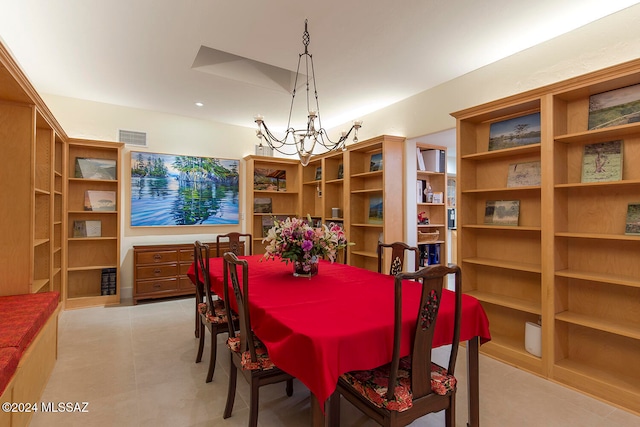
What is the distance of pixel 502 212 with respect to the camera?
10.2 ft

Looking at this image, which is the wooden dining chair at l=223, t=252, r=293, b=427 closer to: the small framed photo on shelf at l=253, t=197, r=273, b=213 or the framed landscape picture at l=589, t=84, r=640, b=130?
the framed landscape picture at l=589, t=84, r=640, b=130

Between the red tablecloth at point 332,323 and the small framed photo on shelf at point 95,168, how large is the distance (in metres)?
3.57

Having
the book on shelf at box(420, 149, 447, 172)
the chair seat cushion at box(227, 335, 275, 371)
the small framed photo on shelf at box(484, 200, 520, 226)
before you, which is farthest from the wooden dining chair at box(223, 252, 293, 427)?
the book on shelf at box(420, 149, 447, 172)

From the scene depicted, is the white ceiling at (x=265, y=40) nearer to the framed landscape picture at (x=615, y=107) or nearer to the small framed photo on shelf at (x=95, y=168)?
the framed landscape picture at (x=615, y=107)

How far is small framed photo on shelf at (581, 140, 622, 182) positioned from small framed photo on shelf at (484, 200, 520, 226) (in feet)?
1.90

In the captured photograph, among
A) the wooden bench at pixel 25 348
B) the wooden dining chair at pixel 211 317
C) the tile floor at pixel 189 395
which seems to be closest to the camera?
the wooden bench at pixel 25 348

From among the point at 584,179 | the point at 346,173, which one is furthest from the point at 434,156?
the point at 584,179

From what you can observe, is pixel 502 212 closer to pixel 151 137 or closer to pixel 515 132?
pixel 515 132

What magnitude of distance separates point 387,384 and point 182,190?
15.3 feet

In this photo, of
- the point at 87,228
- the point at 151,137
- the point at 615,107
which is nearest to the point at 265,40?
the point at 615,107

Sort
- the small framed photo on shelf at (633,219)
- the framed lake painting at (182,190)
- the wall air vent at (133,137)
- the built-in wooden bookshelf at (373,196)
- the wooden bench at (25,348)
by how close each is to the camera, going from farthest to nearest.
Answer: the framed lake painting at (182,190) < the wall air vent at (133,137) < the built-in wooden bookshelf at (373,196) < the small framed photo on shelf at (633,219) < the wooden bench at (25,348)

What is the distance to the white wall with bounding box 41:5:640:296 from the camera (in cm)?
253

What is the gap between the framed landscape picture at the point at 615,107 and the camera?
90.8 inches

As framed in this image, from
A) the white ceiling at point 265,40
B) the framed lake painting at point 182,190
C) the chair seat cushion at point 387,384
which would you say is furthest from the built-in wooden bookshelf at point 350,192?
the chair seat cushion at point 387,384
